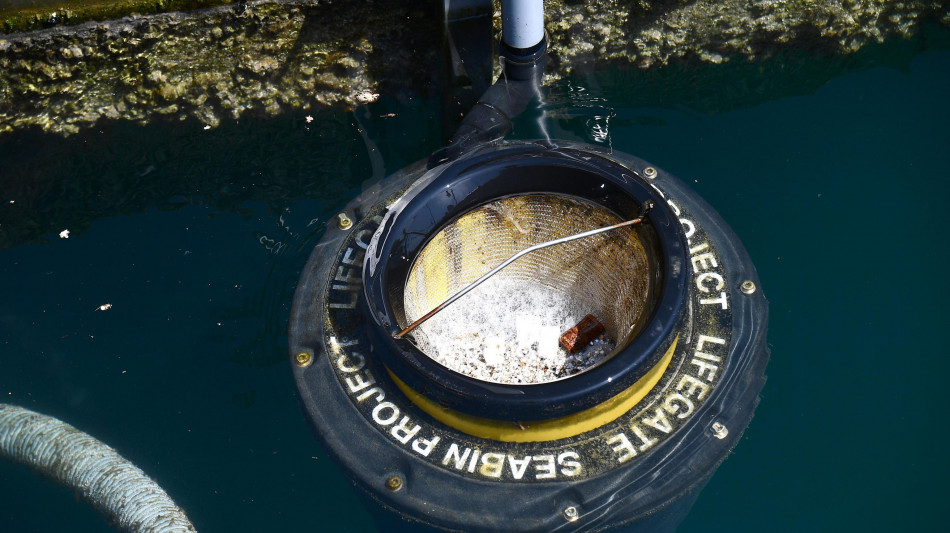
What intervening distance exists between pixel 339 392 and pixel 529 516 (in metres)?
1.47

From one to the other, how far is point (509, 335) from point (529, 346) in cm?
18

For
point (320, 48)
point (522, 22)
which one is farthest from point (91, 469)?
point (522, 22)

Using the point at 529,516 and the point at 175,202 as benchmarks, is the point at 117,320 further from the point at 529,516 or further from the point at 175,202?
the point at 529,516

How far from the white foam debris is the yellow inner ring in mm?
828

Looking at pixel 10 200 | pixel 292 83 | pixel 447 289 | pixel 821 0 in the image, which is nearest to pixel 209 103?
pixel 292 83

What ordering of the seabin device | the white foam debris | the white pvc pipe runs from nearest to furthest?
the seabin device, the white foam debris, the white pvc pipe

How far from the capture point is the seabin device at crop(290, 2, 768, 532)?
4945 mm

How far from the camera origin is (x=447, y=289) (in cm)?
615

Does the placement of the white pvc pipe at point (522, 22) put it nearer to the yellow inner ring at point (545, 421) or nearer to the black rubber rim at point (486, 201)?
the black rubber rim at point (486, 201)

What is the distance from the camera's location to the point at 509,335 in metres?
6.29

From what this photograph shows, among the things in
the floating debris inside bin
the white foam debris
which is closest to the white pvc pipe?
the floating debris inside bin

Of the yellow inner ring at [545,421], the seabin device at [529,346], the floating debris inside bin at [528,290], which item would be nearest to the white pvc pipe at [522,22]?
the seabin device at [529,346]

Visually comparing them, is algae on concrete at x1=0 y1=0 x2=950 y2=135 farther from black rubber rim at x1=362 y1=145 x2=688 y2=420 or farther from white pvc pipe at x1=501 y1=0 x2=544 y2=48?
black rubber rim at x1=362 y1=145 x2=688 y2=420

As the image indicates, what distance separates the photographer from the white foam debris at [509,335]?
605 cm
